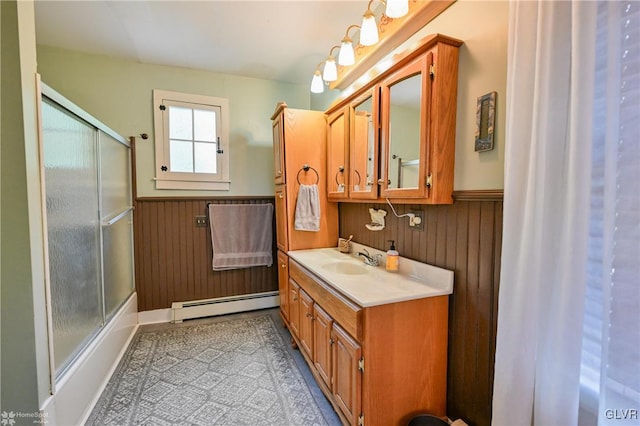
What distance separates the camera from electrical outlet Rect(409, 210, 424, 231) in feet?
5.20

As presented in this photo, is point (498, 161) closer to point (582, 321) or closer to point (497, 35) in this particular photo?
point (497, 35)

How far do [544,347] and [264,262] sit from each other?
2.59 meters

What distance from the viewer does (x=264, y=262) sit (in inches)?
122

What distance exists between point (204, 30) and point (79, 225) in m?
1.69

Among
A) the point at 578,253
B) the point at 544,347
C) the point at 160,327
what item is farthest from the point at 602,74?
the point at 160,327

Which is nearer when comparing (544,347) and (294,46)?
(544,347)

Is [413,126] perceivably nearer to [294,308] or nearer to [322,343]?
[322,343]

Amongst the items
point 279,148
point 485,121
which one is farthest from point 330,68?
point 485,121

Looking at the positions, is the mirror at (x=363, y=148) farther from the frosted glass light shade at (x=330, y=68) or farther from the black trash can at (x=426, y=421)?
the black trash can at (x=426, y=421)

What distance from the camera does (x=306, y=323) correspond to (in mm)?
1945

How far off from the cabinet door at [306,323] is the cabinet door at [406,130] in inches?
35.7

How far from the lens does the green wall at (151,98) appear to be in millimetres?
2508
